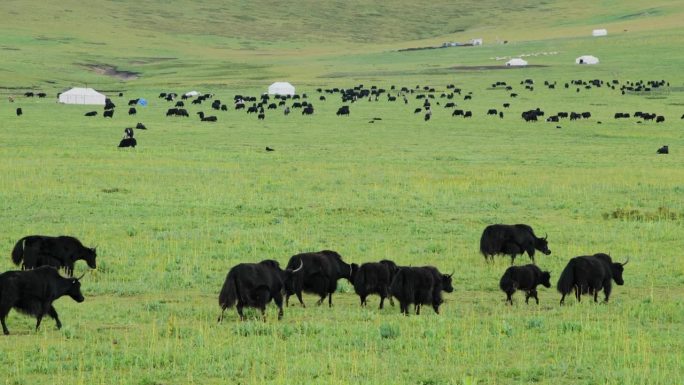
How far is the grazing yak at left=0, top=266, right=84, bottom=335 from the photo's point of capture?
12.1m

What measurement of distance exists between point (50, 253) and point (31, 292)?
443cm

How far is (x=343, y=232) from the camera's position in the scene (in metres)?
21.7

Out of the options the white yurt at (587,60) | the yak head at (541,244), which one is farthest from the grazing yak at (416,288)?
the white yurt at (587,60)

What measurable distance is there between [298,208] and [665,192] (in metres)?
10.6

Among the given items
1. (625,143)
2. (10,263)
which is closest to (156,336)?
(10,263)

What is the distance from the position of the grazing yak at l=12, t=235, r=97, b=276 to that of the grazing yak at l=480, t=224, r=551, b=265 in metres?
6.93

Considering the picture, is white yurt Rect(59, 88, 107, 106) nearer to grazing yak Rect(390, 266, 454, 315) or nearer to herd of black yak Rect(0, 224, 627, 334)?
herd of black yak Rect(0, 224, 627, 334)

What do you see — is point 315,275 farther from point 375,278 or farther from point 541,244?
point 541,244

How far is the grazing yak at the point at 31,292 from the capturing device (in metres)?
12.1

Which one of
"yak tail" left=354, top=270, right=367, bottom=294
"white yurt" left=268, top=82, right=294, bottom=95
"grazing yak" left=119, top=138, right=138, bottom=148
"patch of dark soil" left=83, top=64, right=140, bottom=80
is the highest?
"patch of dark soil" left=83, top=64, right=140, bottom=80

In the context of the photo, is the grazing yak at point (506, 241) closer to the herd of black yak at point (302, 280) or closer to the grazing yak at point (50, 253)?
the herd of black yak at point (302, 280)

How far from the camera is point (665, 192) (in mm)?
28375

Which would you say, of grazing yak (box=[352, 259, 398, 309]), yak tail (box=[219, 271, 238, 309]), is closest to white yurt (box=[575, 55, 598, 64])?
grazing yak (box=[352, 259, 398, 309])

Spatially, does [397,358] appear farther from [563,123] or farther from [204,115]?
[204,115]
